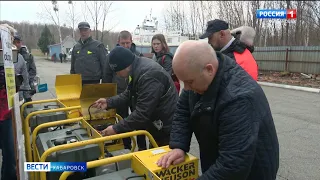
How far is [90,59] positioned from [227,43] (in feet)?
9.87

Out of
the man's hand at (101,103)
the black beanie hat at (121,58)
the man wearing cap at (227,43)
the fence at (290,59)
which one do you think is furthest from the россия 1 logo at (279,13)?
the black beanie hat at (121,58)

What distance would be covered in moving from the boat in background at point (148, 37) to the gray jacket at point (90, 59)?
22.5 meters

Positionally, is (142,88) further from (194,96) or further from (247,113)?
(247,113)

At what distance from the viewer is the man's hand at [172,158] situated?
167 centimetres

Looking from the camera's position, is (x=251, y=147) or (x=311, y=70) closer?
(x=251, y=147)

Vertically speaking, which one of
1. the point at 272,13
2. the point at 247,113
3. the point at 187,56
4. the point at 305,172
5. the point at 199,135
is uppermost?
the point at 272,13

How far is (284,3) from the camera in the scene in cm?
2055

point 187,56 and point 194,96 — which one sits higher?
point 187,56

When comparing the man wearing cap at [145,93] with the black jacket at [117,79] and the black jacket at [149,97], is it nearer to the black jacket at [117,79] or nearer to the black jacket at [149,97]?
the black jacket at [149,97]

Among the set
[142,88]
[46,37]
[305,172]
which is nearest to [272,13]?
[305,172]

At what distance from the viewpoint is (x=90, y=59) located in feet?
16.8

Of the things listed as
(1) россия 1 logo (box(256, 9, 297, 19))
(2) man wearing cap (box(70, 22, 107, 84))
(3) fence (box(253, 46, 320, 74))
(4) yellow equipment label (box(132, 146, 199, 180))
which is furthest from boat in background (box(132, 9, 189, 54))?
(4) yellow equipment label (box(132, 146, 199, 180))

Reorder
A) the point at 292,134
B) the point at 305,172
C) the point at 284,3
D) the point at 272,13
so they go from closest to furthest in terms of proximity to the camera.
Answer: the point at 305,172
the point at 292,134
the point at 272,13
the point at 284,3

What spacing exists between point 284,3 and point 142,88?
21.3 meters
